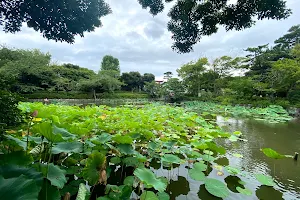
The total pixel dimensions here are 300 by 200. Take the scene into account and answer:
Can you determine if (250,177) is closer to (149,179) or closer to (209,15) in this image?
(149,179)

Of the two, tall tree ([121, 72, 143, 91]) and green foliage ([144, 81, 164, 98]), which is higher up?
tall tree ([121, 72, 143, 91])

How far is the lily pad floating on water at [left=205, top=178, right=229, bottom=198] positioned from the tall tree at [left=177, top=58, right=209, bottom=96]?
67.1 ft

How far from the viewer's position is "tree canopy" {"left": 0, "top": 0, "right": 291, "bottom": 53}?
260cm

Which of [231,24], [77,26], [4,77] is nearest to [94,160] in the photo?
[4,77]

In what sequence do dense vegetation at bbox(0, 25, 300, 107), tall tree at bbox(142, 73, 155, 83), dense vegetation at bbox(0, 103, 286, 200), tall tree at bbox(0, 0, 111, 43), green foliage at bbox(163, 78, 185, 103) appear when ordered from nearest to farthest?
dense vegetation at bbox(0, 103, 286, 200) < tall tree at bbox(0, 0, 111, 43) < dense vegetation at bbox(0, 25, 300, 107) < green foliage at bbox(163, 78, 185, 103) < tall tree at bbox(142, 73, 155, 83)

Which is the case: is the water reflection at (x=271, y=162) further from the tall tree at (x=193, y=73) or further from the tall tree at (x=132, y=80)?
the tall tree at (x=132, y=80)

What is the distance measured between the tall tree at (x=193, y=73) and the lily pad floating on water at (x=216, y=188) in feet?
67.1

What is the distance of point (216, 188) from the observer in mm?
2176

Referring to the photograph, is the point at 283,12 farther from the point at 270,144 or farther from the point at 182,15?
the point at 270,144

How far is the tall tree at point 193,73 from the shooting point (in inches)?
852

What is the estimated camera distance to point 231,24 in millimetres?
3047

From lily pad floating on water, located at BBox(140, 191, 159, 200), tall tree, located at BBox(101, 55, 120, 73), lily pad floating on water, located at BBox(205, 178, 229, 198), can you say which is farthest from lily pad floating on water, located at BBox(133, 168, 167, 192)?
tall tree, located at BBox(101, 55, 120, 73)

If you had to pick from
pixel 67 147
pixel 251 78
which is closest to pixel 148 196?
pixel 67 147

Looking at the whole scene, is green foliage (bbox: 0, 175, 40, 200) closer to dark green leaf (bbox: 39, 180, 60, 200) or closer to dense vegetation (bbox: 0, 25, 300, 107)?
dark green leaf (bbox: 39, 180, 60, 200)
